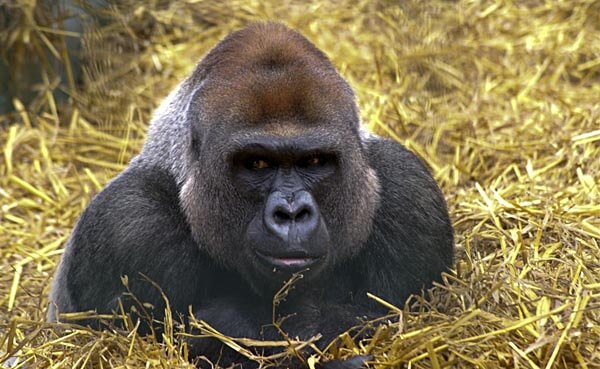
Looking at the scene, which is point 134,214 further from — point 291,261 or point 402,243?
point 402,243

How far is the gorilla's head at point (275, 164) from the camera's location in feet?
13.1

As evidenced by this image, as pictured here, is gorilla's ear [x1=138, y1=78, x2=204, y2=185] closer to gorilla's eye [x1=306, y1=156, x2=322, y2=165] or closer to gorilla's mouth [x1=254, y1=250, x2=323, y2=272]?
gorilla's eye [x1=306, y1=156, x2=322, y2=165]

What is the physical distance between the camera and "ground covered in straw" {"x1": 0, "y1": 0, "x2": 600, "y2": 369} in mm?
4023

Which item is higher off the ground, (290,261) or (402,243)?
(290,261)

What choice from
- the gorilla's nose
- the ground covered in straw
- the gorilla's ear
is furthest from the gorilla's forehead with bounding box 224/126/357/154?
the ground covered in straw

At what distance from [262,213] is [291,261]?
0.24m

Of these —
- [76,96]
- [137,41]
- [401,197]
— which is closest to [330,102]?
[401,197]

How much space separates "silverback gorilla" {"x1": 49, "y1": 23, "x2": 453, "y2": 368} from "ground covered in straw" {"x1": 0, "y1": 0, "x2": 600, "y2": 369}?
0.21m

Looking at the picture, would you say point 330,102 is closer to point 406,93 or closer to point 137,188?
point 137,188

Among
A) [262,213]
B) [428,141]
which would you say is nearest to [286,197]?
[262,213]

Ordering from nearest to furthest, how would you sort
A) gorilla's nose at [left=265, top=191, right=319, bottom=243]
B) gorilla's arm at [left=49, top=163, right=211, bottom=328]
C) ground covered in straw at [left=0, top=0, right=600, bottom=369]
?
gorilla's nose at [left=265, top=191, right=319, bottom=243] < ground covered in straw at [left=0, top=0, right=600, bottom=369] < gorilla's arm at [left=49, top=163, right=211, bottom=328]

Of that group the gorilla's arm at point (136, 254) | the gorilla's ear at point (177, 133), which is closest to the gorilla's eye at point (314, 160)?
the gorilla's ear at point (177, 133)

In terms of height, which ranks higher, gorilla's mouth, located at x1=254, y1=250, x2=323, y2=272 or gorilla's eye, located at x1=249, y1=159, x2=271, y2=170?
gorilla's eye, located at x1=249, y1=159, x2=271, y2=170

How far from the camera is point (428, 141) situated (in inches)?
275
